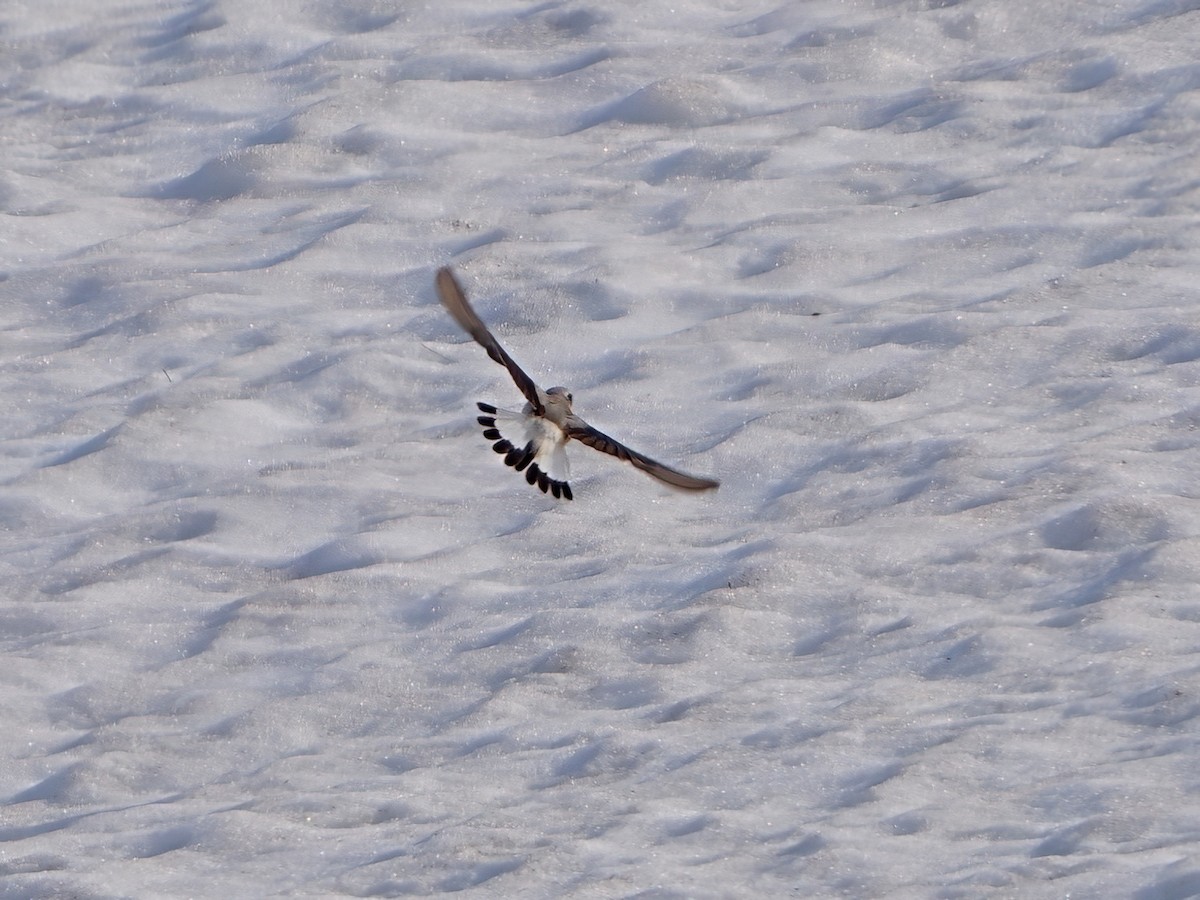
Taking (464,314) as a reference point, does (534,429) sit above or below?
below

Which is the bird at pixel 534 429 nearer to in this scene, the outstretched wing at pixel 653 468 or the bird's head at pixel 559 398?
the bird's head at pixel 559 398

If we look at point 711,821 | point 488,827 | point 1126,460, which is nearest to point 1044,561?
point 1126,460

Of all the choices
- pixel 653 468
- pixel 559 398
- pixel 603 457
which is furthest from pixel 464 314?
pixel 603 457

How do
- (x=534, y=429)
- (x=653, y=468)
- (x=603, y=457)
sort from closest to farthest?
1. (x=653, y=468)
2. (x=534, y=429)
3. (x=603, y=457)

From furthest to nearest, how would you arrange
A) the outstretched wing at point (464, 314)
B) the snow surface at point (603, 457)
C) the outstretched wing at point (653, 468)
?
1. the outstretched wing at point (464, 314)
2. the outstretched wing at point (653, 468)
3. the snow surface at point (603, 457)

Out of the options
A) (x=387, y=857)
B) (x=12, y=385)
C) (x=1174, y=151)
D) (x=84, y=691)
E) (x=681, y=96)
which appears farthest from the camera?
(x=681, y=96)

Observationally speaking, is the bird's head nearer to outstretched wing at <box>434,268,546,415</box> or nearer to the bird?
the bird

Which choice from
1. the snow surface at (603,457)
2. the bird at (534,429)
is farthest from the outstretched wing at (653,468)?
the snow surface at (603,457)

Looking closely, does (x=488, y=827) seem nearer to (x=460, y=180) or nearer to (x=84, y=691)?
(x=84, y=691)

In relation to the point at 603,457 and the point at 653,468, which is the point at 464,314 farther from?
the point at 603,457
